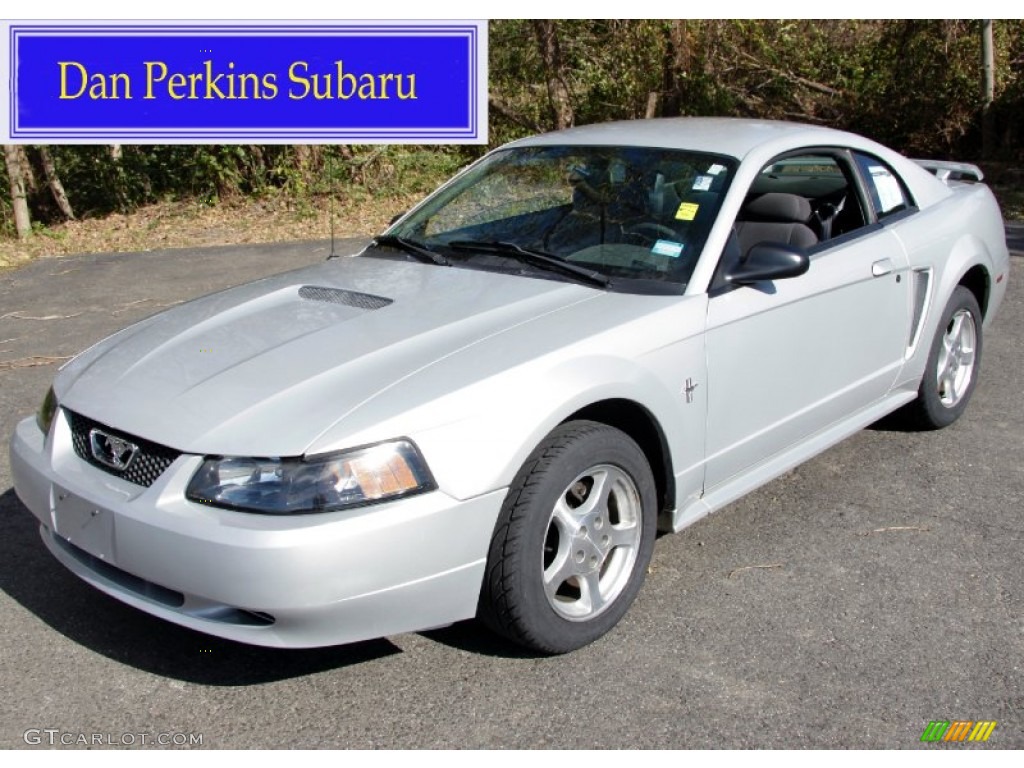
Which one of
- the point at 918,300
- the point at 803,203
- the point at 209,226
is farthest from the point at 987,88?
the point at 803,203

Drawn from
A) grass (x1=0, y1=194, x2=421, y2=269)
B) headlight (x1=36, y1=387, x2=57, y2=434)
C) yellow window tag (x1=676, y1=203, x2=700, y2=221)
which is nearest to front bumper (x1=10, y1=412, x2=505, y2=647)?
headlight (x1=36, y1=387, x2=57, y2=434)

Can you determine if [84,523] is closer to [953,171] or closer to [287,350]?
[287,350]

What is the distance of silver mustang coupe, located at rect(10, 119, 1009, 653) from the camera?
3.06 meters

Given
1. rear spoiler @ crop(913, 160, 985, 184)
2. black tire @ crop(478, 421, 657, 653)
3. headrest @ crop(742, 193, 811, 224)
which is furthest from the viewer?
rear spoiler @ crop(913, 160, 985, 184)

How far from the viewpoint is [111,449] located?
338cm

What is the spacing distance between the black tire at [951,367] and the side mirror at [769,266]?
154cm

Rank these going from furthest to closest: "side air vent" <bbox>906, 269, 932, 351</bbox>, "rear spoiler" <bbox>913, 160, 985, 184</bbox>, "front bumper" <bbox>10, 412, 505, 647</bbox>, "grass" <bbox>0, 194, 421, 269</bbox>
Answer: "grass" <bbox>0, 194, 421, 269</bbox> → "rear spoiler" <bbox>913, 160, 985, 184</bbox> → "side air vent" <bbox>906, 269, 932, 351</bbox> → "front bumper" <bbox>10, 412, 505, 647</bbox>

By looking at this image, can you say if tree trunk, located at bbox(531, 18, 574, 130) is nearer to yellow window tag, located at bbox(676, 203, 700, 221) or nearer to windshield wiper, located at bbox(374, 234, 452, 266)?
windshield wiper, located at bbox(374, 234, 452, 266)

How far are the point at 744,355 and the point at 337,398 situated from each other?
1.52m

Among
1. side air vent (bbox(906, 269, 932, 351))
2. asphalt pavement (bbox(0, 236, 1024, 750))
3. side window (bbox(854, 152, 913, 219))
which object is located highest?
side window (bbox(854, 152, 913, 219))

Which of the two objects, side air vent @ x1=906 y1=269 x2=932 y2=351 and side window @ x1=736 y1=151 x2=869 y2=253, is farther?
side air vent @ x1=906 y1=269 x2=932 y2=351

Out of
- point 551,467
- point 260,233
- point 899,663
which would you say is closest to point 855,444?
point 899,663

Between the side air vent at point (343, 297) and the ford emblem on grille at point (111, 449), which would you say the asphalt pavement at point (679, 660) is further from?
the side air vent at point (343, 297)

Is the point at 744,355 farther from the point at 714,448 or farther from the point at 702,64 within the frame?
the point at 702,64
